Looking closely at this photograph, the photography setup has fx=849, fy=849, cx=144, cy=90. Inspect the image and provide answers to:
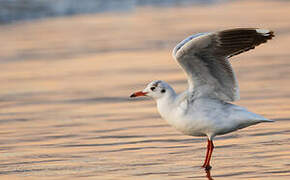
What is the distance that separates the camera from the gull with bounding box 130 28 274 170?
26.8ft

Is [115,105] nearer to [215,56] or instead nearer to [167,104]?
[167,104]

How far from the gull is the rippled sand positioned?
0.98 feet

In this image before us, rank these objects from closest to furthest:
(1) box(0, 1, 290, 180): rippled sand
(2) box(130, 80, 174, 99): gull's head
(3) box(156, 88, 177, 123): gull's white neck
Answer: (1) box(0, 1, 290, 180): rippled sand
(3) box(156, 88, 177, 123): gull's white neck
(2) box(130, 80, 174, 99): gull's head

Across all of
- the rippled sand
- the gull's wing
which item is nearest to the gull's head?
the gull's wing

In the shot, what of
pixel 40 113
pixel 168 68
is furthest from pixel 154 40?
pixel 40 113

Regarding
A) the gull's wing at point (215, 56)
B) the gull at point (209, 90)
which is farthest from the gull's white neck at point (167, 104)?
the gull's wing at point (215, 56)

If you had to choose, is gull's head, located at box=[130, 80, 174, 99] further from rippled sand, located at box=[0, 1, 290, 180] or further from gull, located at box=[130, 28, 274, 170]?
rippled sand, located at box=[0, 1, 290, 180]

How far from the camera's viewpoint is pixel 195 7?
24484mm

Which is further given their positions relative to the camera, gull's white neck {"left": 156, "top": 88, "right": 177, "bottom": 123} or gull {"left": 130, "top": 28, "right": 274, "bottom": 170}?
gull's white neck {"left": 156, "top": 88, "right": 177, "bottom": 123}

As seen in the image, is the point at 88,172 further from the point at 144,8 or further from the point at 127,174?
the point at 144,8

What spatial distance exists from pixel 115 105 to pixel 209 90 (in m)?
2.69

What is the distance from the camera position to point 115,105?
36.1 feet

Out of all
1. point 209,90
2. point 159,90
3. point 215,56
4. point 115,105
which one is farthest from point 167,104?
point 115,105

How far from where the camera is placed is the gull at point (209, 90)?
26.8ft
